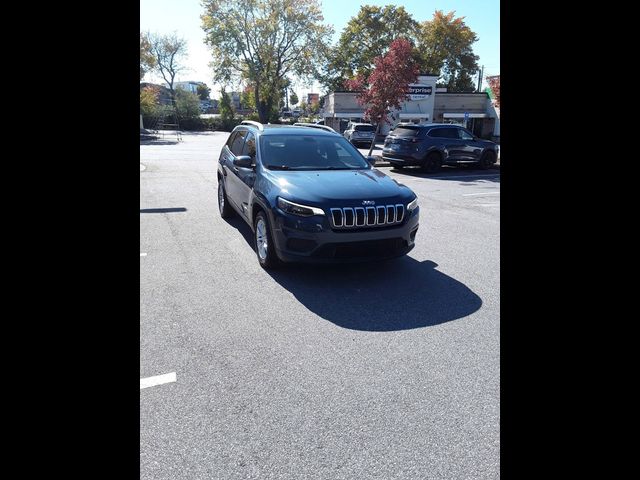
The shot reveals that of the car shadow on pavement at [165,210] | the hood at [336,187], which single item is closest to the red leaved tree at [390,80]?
the car shadow on pavement at [165,210]

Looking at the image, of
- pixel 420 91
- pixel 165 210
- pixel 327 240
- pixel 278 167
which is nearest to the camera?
pixel 327 240

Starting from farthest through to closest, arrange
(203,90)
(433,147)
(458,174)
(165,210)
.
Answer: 1. (203,90)
2. (458,174)
3. (433,147)
4. (165,210)

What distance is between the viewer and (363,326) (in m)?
3.87

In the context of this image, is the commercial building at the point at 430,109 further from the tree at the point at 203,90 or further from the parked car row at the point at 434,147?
the tree at the point at 203,90

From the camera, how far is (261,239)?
5371 millimetres

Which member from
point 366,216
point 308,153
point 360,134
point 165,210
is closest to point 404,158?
point 165,210

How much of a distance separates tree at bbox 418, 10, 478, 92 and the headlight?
176 ft

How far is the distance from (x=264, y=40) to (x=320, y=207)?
49717 mm

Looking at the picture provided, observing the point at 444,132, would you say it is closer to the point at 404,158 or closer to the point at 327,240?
the point at 404,158

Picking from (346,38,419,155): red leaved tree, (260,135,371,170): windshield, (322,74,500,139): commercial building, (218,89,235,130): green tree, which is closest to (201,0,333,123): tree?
(218,89,235,130): green tree

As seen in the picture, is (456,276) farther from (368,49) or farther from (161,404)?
(368,49)

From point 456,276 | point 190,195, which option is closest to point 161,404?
point 456,276
